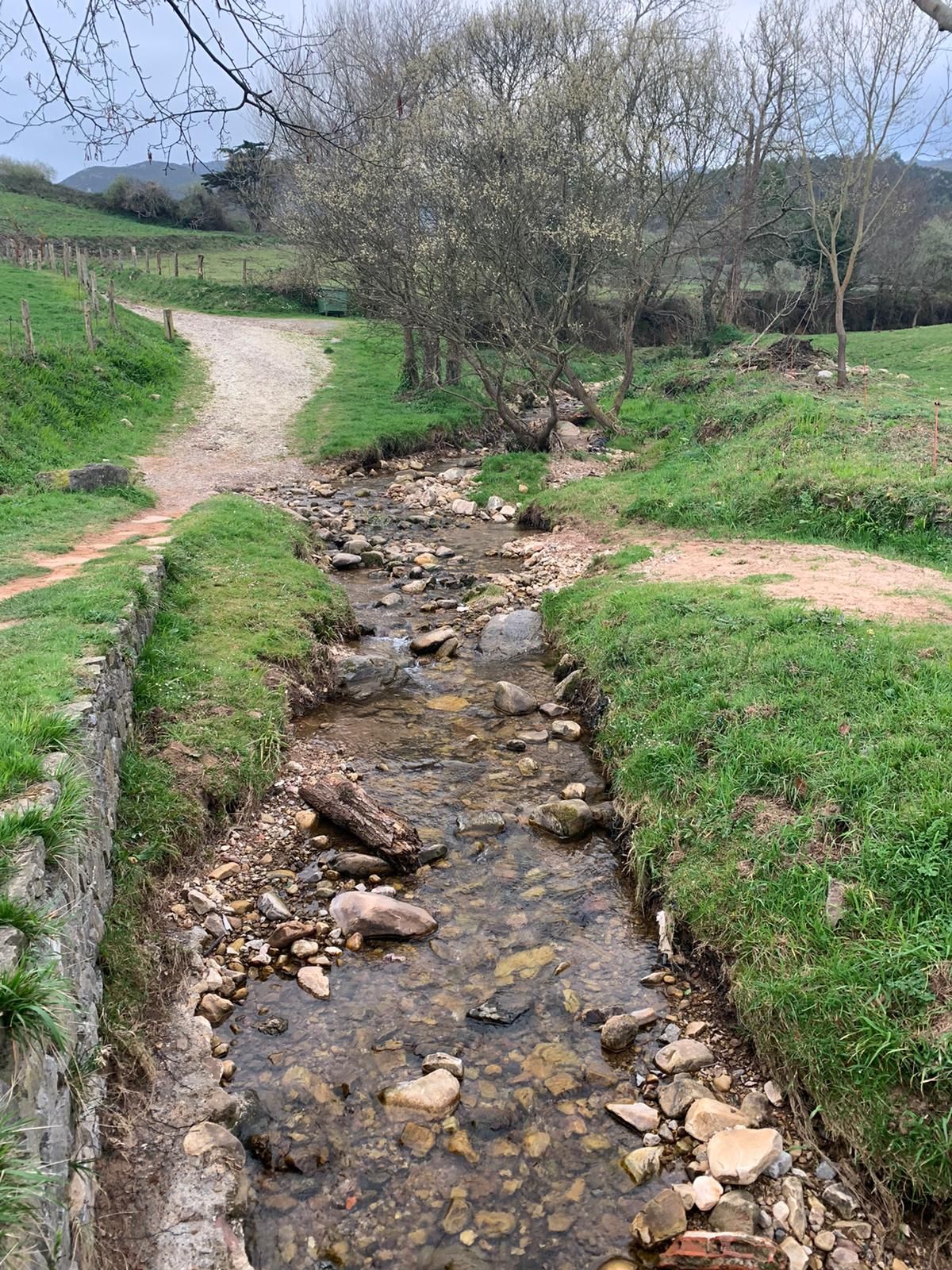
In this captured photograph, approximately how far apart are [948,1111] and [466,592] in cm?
948

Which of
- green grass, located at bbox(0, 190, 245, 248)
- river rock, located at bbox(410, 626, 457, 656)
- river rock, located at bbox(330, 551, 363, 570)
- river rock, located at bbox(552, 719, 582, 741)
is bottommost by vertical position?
river rock, located at bbox(552, 719, 582, 741)

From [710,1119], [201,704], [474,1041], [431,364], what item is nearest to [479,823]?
[474,1041]

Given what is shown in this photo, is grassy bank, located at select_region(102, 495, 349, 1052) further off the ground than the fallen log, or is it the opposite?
grassy bank, located at select_region(102, 495, 349, 1052)

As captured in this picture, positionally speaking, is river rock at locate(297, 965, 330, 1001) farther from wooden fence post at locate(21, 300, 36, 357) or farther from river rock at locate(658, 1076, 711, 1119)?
wooden fence post at locate(21, 300, 36, 357)

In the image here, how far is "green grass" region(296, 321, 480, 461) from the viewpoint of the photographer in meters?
20.4

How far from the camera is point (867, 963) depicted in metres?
4.30

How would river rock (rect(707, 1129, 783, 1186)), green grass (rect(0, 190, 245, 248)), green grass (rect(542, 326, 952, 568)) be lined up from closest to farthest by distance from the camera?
river rock (rect(707, 1129, 783, 1186)) → green grass (rect(542, 326, 952, 568)) → green grass (rect(0, 190, 245, 248))

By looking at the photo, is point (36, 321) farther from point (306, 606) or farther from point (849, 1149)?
point (849, 1149)

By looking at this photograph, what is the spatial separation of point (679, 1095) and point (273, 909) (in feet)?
9.49

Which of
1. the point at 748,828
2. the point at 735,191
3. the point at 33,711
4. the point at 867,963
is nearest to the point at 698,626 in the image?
the point at 748,828

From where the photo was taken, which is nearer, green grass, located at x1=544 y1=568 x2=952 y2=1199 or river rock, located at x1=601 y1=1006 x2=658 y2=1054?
green grass, located at x1=544 y1=568 x2=952 y2=1199

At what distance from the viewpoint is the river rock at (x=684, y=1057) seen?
460 centimetres

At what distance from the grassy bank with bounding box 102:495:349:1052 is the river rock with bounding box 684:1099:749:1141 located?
2925 millimetres

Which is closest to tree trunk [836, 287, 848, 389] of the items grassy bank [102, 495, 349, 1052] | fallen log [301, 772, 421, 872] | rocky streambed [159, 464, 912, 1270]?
grassy bank [102, 495, 349, 1052]
